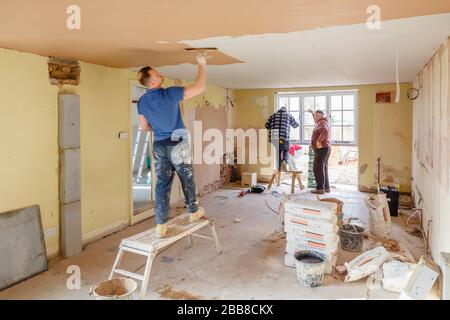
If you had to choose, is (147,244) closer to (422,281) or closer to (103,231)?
(103,231)

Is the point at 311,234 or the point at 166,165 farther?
the point at 311,234

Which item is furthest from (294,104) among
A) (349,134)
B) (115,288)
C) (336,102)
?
(115,288)

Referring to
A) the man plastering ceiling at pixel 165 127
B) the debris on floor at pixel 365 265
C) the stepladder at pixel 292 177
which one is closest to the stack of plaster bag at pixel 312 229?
the debris on floor at pixel 365 265

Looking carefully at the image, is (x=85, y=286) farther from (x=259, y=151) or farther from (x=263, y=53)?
(x=259, y=151)

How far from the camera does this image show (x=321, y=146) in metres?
6.52

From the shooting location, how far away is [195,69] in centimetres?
466

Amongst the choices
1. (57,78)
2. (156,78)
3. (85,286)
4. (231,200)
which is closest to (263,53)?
(156,78)

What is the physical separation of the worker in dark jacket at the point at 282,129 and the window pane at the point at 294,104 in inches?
24.9

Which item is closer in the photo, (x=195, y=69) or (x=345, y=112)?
(x=195, y=69)

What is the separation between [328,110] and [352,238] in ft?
14.4

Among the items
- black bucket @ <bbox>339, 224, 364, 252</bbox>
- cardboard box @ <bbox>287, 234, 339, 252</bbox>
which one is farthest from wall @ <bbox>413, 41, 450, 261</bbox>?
cardboard box @ <bbox>287, 234, 339, 252</bbox>

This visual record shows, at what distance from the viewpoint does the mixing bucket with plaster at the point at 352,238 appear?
3842 millimetres

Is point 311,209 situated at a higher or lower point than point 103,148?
lower

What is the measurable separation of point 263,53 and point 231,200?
3.39 metres
